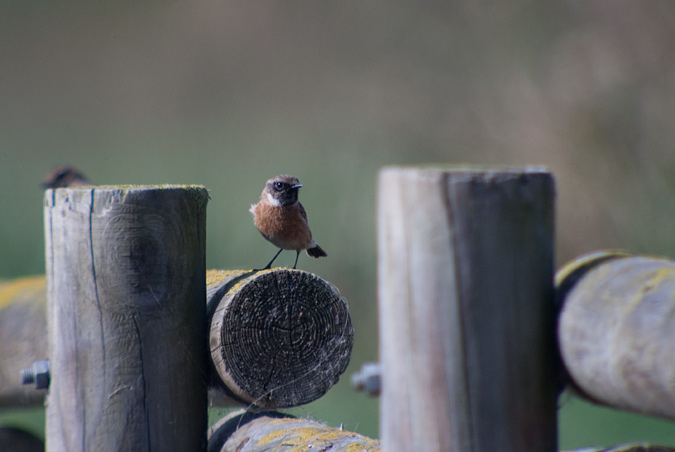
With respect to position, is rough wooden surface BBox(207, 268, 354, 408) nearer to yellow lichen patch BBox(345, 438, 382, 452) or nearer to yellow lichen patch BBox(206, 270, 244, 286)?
yellow lichen patch BBox(206, 270, 244, 286)

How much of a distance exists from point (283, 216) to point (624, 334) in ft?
A: 10.1

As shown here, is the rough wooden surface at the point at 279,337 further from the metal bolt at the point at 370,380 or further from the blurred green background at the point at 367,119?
the blurred green background at the point at 367,119

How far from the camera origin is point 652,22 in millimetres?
7629

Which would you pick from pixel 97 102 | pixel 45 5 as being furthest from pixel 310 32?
pixel 45 5

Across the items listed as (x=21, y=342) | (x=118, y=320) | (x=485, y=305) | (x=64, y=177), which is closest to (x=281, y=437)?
(x=118, y=320)

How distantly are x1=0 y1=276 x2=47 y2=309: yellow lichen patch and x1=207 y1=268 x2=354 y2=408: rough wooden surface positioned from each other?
3.51ft

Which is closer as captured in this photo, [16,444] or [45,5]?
[16,444]

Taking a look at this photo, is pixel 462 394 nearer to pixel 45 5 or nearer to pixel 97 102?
pixel 97 102

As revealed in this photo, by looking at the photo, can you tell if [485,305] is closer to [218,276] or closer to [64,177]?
[218,276]

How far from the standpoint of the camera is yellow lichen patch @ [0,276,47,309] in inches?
114

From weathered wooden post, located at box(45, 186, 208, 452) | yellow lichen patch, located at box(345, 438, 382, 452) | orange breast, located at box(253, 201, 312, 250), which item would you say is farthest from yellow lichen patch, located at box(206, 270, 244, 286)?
orange breast, located at box(253, 201, 312, 250)

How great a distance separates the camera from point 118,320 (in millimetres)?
1907

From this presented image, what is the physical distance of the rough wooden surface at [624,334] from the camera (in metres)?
0.99

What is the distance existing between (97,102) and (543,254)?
8.70 m
